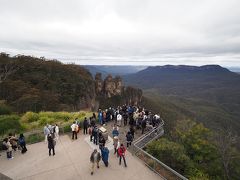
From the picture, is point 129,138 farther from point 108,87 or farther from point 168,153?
point 108,87

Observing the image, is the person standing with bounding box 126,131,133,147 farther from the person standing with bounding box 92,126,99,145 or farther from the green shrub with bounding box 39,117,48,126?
the green shrub with bounding box 39,117,48,126

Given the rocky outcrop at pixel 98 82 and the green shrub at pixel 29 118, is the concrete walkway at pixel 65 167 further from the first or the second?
the rocky outcrop at pixel 98 82

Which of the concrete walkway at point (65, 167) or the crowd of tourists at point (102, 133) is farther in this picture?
the crowd of tourists at point (102, 133)

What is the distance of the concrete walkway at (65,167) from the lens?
11836 millimetres

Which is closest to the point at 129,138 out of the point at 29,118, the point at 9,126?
the point at 9,126

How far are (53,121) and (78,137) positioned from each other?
4.73 meters

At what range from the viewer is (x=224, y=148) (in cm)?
3023

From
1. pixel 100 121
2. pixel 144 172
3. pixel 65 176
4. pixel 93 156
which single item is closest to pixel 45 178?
pixel 65 176

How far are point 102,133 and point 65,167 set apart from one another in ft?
12.1

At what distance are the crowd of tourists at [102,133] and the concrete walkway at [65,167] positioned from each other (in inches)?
16.8

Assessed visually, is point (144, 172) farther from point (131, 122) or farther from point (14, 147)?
point (14, 147)

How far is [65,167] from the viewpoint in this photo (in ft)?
41.9

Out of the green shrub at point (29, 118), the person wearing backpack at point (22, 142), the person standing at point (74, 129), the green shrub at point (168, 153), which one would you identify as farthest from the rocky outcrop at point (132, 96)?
the person wearing backpack at point (22, 142)

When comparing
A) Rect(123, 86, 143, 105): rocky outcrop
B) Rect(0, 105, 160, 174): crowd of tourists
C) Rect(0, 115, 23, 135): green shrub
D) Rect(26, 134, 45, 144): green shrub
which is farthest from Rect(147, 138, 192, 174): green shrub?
Rect(123, 86, 143, 105): rocky outcrop
